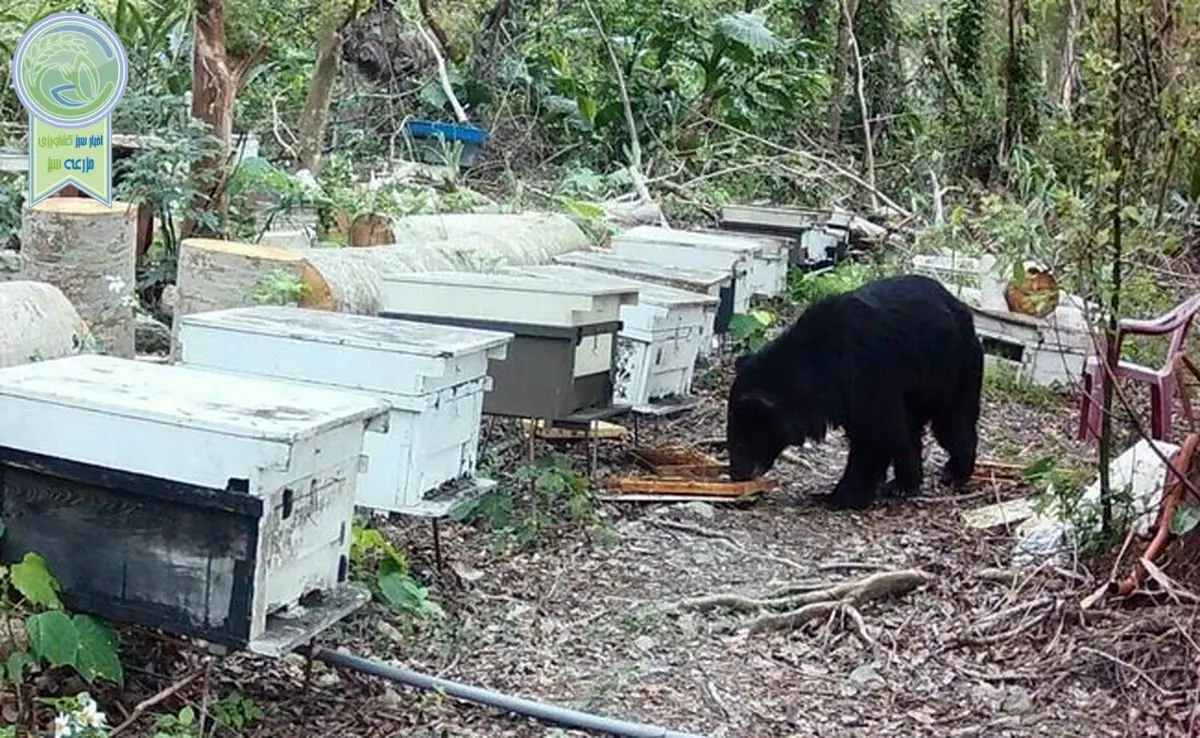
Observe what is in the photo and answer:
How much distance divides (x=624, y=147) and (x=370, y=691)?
1160 centimetres

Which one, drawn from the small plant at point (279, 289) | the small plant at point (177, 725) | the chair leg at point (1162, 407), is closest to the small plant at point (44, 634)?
the small plant at point (177, 725)

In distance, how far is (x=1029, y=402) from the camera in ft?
32.1

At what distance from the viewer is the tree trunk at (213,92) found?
798cm

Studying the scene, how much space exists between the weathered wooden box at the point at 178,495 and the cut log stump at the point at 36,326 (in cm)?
141

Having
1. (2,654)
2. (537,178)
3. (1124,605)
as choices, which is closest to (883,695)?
(1124,605)

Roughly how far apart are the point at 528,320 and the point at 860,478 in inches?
88.5

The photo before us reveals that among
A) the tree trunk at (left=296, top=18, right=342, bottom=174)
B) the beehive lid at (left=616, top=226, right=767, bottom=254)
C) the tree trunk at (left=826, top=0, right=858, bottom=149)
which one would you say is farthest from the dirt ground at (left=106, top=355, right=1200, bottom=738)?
the tree trunk at (left=826, top=0, right=858, bottom=149)

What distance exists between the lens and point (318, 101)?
11.4 meters

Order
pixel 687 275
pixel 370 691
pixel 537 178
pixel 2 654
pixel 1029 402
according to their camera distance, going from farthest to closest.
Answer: pixel 537 178 < pixel 1029 402 < pixel 687 275 < pixel 370 691 < pixel 2 654

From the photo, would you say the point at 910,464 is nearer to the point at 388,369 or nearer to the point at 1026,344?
the point at 1026,344

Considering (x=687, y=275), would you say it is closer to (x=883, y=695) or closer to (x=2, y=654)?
(x=883, y=695)

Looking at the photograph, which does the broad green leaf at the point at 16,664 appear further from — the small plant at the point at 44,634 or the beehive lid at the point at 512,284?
the beehive lid at the point at 512,284

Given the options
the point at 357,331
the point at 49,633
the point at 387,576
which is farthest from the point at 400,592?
the point at 49,633

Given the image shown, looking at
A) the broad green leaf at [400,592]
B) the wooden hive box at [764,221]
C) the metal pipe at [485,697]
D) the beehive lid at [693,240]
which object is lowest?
the metal pipe at [485,697]
